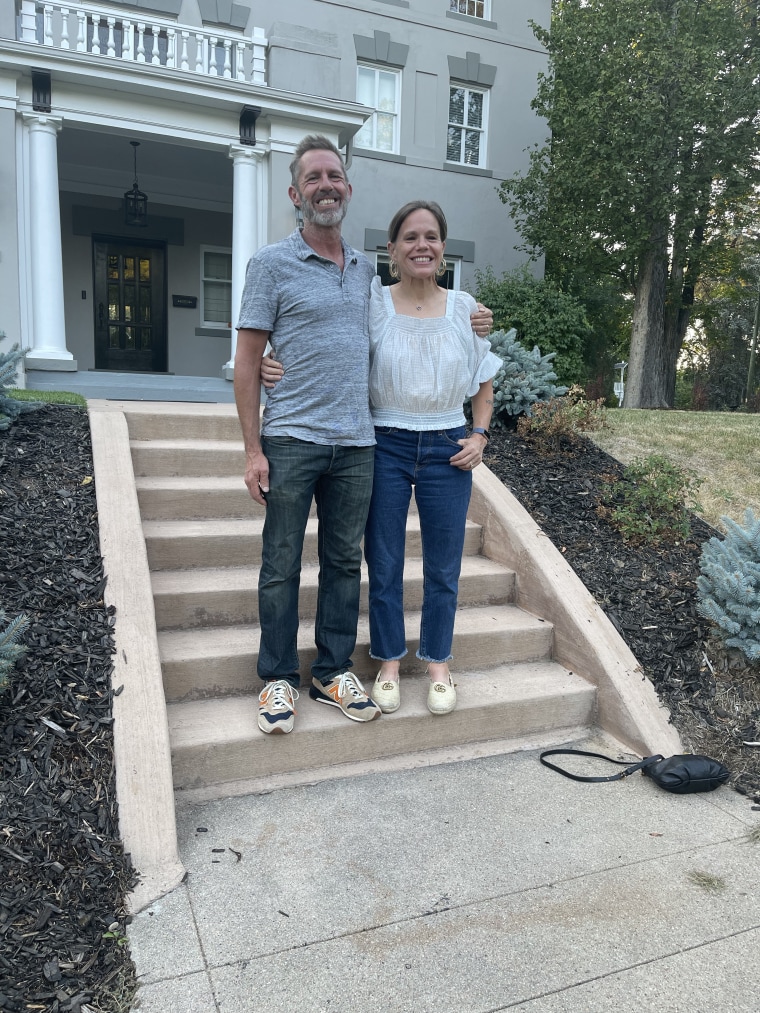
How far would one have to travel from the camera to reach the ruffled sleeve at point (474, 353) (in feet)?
9.63

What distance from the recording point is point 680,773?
284 cm

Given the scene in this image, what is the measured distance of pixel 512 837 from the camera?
8.28 ft

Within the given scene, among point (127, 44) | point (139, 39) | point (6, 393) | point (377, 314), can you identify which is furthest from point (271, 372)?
point (139, 39)

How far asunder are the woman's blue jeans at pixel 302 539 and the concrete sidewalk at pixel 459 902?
54 cm

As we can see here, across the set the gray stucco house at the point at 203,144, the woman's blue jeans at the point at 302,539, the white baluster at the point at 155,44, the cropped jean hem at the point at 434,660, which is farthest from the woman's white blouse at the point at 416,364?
the white baluster at the point at 155,44

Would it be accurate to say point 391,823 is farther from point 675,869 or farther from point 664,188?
point 664,188

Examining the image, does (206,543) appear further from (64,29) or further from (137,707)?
(64,29)

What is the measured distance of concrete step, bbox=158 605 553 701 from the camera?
3.05 m

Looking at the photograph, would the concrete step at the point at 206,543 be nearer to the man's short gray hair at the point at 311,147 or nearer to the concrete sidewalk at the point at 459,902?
the concrete sidewalk at the point at 459,902

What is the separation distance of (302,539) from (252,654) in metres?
0.64

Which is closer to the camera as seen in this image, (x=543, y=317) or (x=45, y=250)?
(x=45, y=250)

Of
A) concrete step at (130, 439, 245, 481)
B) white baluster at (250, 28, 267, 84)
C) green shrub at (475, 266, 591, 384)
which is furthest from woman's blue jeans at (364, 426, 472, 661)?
green shrub at (475, 266, 591, 384)

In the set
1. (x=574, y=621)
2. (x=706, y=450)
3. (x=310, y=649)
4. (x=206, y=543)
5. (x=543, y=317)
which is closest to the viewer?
(x=310, y=649)

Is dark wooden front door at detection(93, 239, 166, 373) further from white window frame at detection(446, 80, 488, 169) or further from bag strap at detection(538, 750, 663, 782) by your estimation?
bag strap at detection(538, 750, 663, 782)
